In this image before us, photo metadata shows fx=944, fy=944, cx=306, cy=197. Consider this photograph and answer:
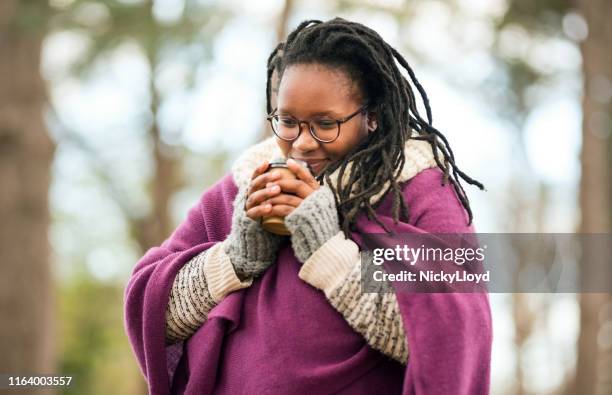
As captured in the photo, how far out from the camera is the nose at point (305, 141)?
254 cm

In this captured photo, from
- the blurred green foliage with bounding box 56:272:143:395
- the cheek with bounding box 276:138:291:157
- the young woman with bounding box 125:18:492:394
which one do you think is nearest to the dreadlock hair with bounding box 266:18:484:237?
the young woman with bounding box 125:18:492:394

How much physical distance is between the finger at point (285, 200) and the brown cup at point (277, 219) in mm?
37

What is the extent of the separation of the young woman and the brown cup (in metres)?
0.02

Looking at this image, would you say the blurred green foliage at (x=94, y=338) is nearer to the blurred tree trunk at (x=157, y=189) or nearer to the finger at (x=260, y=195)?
the blurred tree trunk at (x=157, y=189)

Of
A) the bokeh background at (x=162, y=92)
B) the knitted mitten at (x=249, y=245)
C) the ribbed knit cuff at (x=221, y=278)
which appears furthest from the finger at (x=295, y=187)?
the bokeh background at (x=162, y=92)

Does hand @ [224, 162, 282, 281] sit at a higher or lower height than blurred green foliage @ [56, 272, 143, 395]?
lower

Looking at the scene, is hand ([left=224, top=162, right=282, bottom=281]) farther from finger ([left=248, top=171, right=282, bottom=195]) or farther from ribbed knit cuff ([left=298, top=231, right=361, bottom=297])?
ribbed knit cuff ([left=298, top=231, right=361, bottom=297])

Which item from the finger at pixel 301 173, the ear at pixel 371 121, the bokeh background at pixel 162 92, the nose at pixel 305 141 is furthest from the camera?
the bokeh background at pixel 162 92

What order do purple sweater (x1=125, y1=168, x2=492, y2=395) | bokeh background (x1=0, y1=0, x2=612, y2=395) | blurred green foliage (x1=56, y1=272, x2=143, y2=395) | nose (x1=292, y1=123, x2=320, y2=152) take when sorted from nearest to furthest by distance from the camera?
purple sweater (x1=125, y1=168, x2=492, y2=395) < nose (x1=292, y1=123, x2=320, y2=152) < bokeh background (x1=0, y1=0, x2=612, y2=395) < blurred green foliage (x1=56, y1=272, x2=143, y2=395)

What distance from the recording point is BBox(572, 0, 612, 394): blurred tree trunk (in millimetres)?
10727

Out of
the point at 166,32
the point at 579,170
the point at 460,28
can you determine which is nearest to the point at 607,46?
the point at 579,170

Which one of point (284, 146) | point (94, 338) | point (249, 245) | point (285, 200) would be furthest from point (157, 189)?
point (94, 338)

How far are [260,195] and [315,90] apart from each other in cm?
33

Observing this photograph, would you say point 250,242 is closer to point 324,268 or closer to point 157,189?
point 324,268
